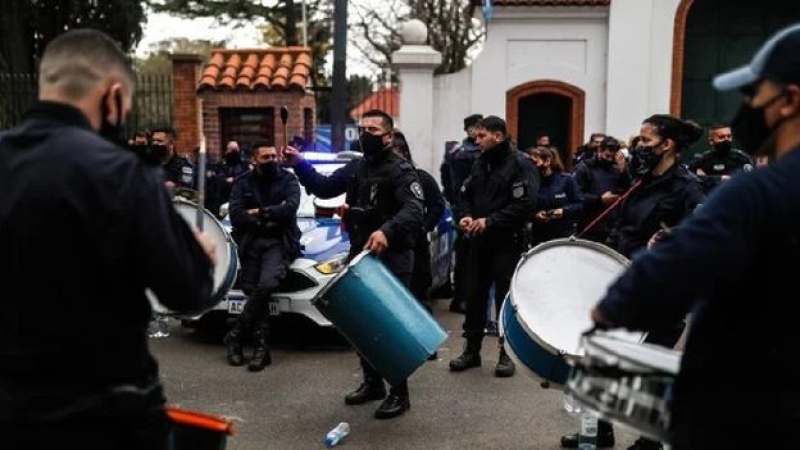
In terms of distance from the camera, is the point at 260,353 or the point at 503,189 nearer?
the point at 503,189

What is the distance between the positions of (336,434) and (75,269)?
3380 mm

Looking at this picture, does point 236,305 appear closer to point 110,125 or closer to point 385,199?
point 385,199

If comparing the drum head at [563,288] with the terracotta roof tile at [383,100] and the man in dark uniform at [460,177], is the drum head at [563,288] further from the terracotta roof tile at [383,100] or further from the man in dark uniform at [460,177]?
the terracotta roof tile at [383,100]

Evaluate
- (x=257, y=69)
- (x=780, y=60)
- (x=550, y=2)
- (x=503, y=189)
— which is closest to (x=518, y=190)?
(x=503, y=189)

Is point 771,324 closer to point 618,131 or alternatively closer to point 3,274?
point 3,274

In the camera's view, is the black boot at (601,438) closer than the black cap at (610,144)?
Yes

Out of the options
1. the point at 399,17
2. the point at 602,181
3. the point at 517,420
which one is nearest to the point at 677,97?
the point at 602,181

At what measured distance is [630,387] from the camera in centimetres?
235

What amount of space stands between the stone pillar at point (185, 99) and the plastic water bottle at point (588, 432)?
11.6m

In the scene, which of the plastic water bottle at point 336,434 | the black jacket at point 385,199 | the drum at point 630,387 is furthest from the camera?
the black jacket at point 385,199

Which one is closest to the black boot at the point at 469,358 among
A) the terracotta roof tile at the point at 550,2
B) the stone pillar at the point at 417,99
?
the stone pillar at the point at 417,99

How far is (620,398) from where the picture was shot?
2.35 metres

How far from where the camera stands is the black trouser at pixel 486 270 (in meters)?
6.84

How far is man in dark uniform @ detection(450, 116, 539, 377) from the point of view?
21.9 ft
